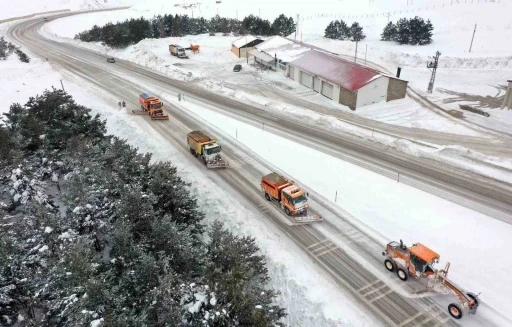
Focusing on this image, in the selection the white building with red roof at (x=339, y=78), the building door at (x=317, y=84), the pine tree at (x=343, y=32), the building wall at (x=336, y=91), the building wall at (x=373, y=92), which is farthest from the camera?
the pine tree at (x=343, y=32)

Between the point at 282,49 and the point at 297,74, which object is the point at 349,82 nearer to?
the point at 297,74

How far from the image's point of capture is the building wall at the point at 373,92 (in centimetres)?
5375

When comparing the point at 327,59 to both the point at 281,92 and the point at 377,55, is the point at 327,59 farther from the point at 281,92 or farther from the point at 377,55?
the point at 377,55

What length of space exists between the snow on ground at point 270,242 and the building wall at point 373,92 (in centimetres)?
2997

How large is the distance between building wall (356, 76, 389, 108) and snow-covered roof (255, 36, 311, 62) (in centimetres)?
1910

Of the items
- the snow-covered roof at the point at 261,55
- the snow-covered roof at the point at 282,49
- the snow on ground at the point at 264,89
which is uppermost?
the snow-covered roof at the point at 282,49

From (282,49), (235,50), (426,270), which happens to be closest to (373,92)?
(282,49)

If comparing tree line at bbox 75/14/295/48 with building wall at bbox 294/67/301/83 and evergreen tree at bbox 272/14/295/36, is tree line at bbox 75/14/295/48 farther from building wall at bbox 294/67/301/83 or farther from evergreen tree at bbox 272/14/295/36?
building wall at bbox 294/67/301/83

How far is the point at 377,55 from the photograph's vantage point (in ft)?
271

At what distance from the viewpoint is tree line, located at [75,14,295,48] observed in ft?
288

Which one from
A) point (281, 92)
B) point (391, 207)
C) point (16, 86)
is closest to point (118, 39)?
point (16, 86)

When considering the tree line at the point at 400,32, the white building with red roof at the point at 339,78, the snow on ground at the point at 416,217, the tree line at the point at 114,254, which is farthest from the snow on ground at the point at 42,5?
the snow on ground at the point at 416,217

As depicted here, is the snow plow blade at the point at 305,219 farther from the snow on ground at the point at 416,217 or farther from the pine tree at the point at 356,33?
the pine tree at the point at 356,33

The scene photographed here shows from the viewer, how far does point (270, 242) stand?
2475 centimetres
